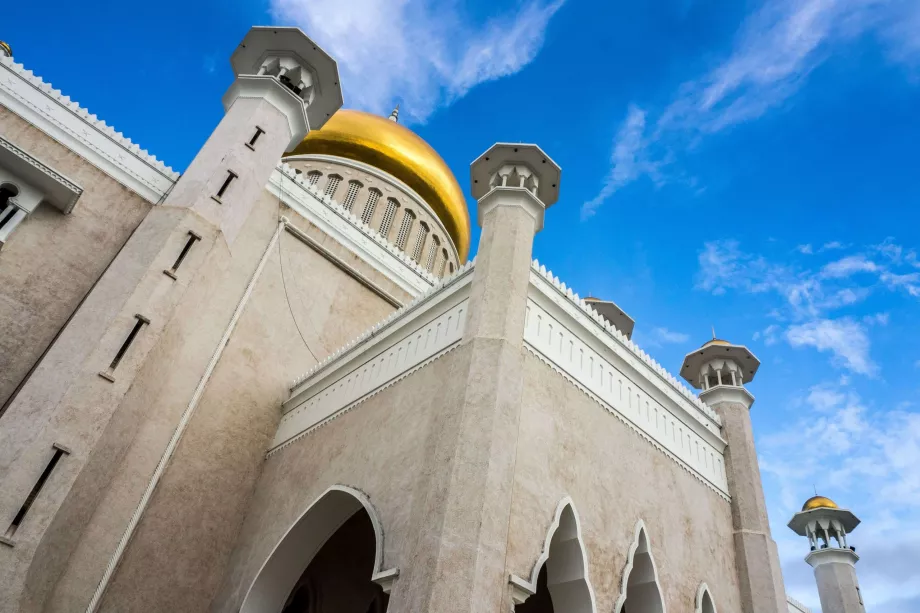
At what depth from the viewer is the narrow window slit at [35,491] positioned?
5836mm

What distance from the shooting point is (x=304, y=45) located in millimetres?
9898

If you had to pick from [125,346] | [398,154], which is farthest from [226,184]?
[398,154]

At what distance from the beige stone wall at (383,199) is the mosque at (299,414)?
398 cm

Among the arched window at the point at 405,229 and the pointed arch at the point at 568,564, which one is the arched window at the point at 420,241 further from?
the pointed arch at the point at 568,564

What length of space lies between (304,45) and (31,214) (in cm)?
444

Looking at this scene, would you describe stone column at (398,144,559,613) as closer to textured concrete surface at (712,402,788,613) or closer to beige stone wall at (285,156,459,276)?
textured concrete surface at (712,402,788,613)

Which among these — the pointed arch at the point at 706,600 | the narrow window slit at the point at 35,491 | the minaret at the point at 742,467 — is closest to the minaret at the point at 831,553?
the minaret at the point at 742,467

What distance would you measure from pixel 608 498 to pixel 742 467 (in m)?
3.08

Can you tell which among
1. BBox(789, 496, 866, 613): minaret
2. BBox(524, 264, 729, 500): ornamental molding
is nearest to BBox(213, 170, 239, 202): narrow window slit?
BBox(524, 264, 729, 500): ornamental molding

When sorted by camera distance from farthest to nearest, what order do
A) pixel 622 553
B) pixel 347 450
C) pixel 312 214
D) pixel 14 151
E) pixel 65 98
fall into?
pixel 312 214 < pixel 65 98 < pixel 14 151 < pixel 347 450 < pixel 622 553

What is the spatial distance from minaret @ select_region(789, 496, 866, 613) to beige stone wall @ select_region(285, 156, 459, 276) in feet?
31.1

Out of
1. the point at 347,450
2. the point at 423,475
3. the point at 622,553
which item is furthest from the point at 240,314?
the point at 622,553

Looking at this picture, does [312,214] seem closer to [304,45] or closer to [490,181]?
[304,45]

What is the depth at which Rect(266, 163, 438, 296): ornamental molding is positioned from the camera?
36.3 ft
